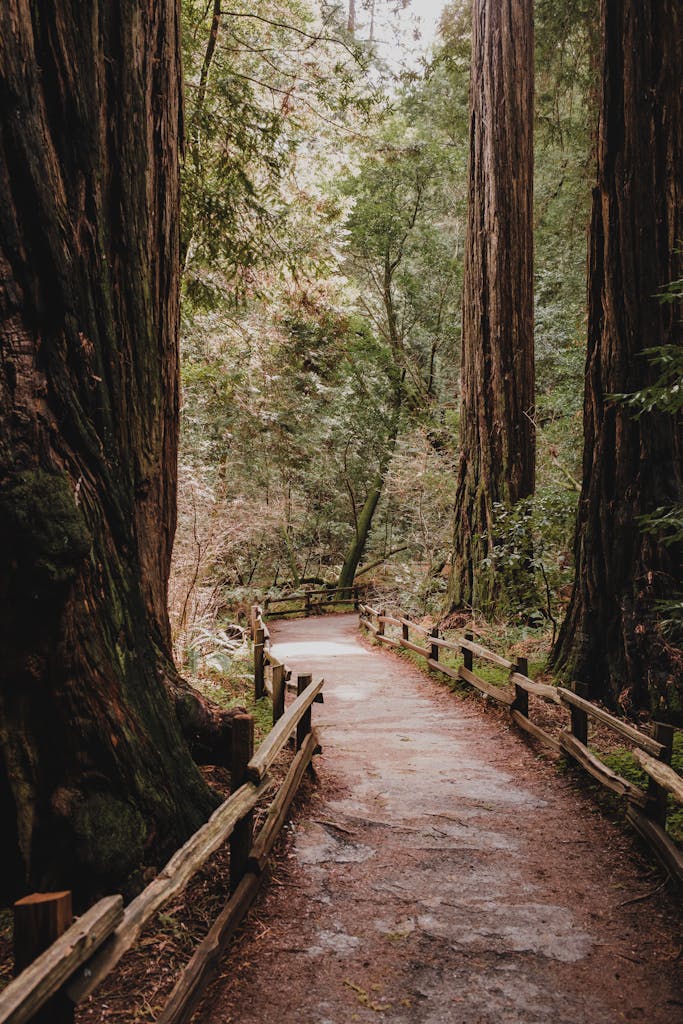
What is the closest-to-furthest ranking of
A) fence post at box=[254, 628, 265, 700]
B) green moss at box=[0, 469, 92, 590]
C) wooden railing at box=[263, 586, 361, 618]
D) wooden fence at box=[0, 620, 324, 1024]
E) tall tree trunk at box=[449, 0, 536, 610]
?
wooden fence at box=[0, 620, 324, 1024]
green moss at box=[0, 469, 92, 590]
fence post at box=[254, 628, 265, 700]
tall tree trunk at box=[449, 0, 536, 610]
wooden railing at box=[263, 586, 361, 618]

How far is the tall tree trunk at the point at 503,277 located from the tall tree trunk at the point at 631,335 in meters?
3.69

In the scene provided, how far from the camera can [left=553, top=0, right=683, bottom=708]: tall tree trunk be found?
6395mm

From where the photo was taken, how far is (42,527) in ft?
9.56

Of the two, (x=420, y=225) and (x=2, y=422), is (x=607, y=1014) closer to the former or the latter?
(x=2, y=422)

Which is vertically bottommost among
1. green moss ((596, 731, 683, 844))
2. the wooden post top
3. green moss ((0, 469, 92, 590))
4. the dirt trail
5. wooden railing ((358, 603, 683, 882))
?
the dirt trail

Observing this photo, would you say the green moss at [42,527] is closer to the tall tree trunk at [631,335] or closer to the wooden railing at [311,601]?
the tall tree trunk at [631,335]

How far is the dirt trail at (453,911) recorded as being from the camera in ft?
9.94

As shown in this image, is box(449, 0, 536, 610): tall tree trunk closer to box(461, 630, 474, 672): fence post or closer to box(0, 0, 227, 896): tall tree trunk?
box(461, 630, 474, 672): fence post

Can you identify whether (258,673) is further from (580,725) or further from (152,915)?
(152,915)

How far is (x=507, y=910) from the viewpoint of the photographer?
12.3 ft

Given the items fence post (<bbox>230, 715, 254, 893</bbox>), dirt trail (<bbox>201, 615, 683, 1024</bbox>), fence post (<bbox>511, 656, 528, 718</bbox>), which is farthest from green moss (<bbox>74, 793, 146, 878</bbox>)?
fence post (<bbox>511, 656, 528, 718</bbox>)

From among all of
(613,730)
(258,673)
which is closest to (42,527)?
(613,730)

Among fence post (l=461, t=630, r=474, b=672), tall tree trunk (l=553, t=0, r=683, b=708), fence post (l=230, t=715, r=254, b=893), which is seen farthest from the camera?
fence post (l=461, t=630, r=474, b=672)

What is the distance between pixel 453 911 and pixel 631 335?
5.28 m
